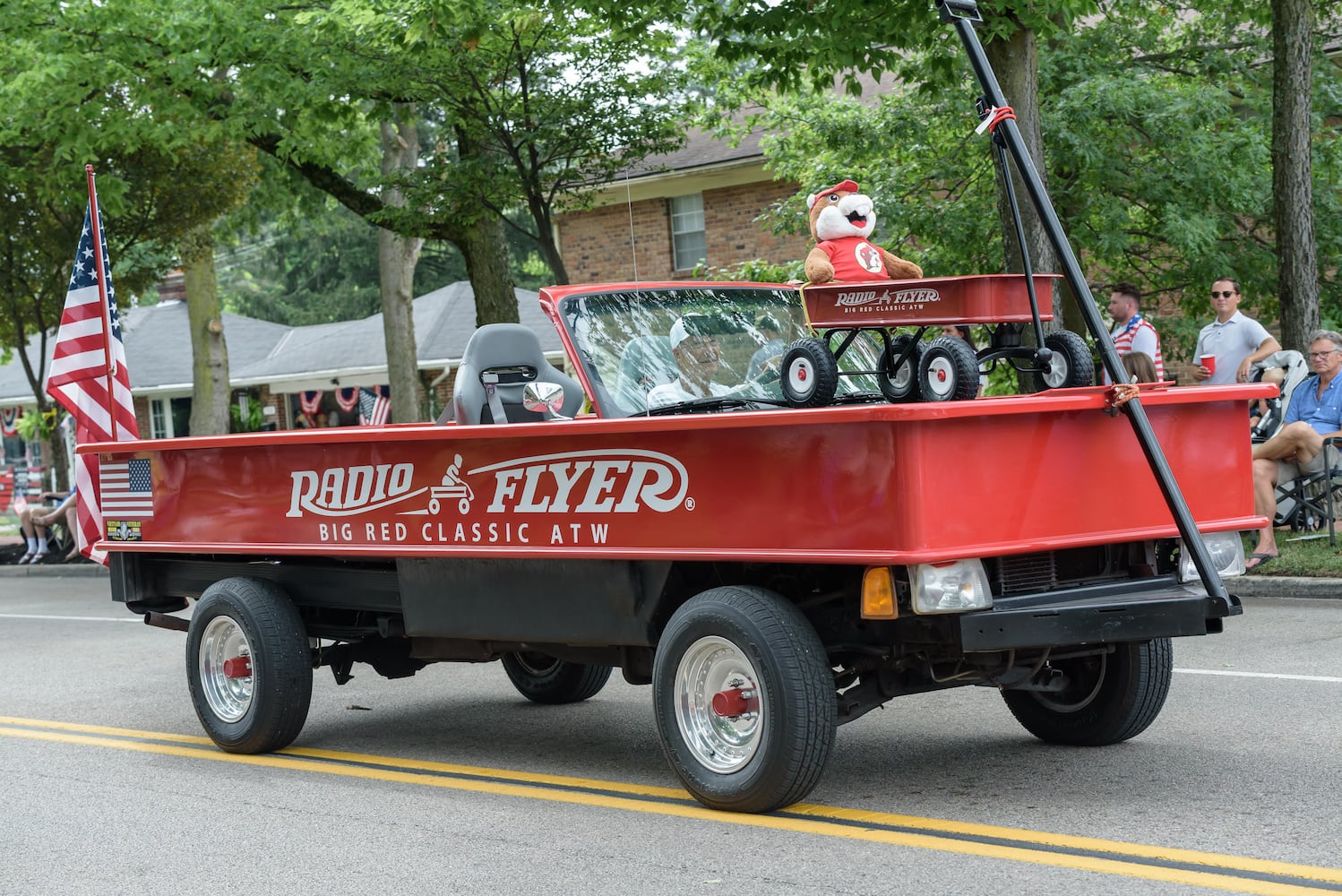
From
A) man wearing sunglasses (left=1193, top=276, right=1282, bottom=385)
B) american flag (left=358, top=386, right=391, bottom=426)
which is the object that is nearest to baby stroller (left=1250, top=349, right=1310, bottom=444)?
man wearing sunglasses (left=1193, top=276, right=1282, bottom=385)

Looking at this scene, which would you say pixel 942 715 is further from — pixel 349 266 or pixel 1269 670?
pixel 349 266

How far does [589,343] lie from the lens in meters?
6.79

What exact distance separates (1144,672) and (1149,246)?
1292cm

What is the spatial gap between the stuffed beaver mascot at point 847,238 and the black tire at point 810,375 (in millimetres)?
1067

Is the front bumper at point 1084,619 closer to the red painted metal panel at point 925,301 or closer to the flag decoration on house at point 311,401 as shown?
the red painted metal panel at point 925,301

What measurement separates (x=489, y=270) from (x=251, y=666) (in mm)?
11287

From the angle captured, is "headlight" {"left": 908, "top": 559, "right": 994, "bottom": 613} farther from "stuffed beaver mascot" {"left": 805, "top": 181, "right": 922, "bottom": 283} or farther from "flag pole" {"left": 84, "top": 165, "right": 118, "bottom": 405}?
"flag pole" {"left": 84, "top": 165, "right": 118, "bottom": 405}

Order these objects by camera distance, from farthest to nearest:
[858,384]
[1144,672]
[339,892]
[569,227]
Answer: [569,227]
[858,384]
[1144,672]
[339,892]

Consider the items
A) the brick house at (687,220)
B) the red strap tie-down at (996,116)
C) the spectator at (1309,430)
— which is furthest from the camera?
the brick house at (687,220)

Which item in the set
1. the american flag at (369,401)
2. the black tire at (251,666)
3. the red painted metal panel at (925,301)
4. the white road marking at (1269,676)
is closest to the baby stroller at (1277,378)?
the white road marking at (1269,676)

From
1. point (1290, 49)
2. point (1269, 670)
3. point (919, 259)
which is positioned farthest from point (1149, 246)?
point (1269, 670)

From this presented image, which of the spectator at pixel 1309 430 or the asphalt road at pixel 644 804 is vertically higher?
the spectator at pixel 1309 430

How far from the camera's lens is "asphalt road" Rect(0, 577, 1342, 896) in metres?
5.04

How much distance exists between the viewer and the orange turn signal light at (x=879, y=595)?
208 inches
